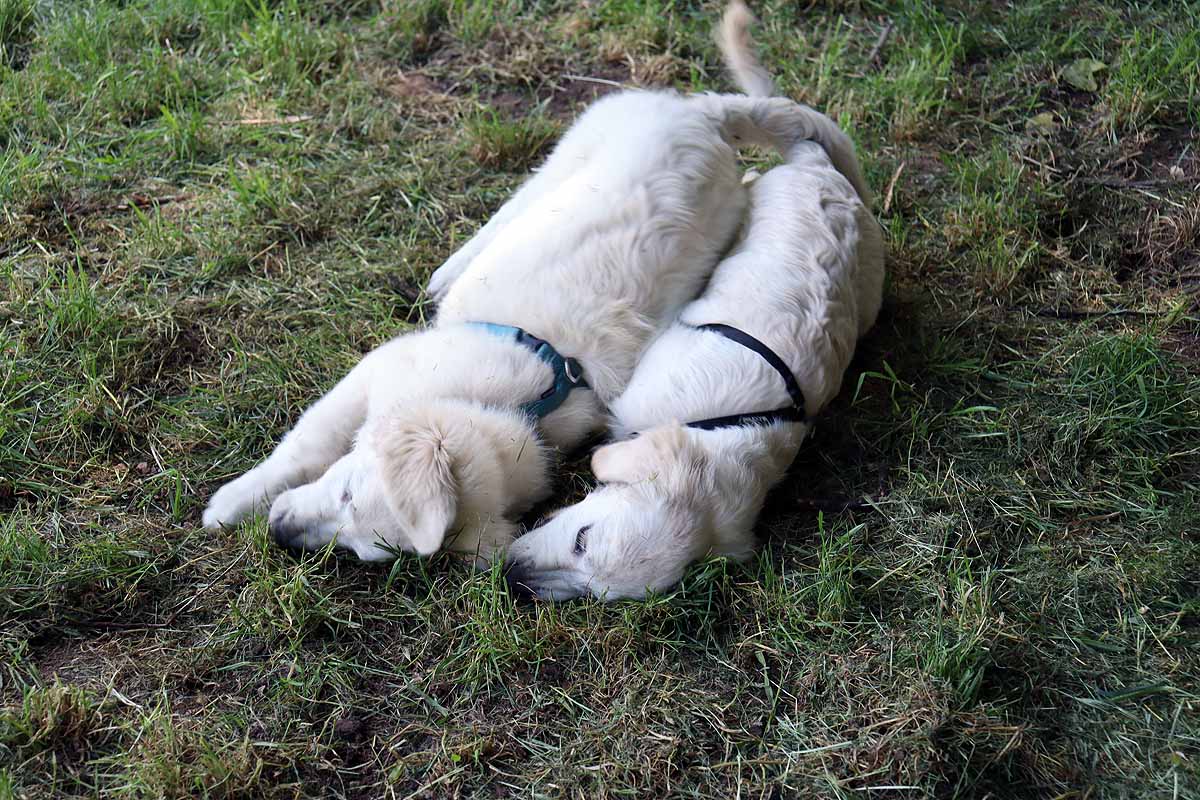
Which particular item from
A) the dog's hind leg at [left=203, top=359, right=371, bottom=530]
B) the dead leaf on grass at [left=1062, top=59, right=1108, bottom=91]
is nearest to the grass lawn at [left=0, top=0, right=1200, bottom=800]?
the dead leaf on grass at [left=1062, top=59, right=1108, bottom=91]

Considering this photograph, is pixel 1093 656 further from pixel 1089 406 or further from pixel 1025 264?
pixel 1025 264

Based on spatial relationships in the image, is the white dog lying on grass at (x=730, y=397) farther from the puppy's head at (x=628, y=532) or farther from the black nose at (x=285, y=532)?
the black nose at (x=285, y=532)

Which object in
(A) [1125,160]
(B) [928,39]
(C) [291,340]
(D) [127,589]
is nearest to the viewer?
(D) [127,589]

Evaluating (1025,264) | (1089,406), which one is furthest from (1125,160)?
(1089,406)

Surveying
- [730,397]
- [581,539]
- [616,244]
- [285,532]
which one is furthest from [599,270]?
[285,532]

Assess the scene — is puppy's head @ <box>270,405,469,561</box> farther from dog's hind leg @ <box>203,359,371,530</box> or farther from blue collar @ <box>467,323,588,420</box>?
blue collar @ <box>467,323,588,420</box>

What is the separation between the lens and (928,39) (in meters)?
5.00

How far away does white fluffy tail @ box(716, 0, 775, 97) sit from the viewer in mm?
4242

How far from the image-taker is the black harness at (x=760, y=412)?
3.24m

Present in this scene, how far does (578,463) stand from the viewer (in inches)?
139

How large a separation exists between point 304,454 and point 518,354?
77 centimetres

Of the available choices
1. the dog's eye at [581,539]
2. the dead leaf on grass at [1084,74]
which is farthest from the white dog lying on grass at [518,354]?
the dead leaf on grass at [1084,74]

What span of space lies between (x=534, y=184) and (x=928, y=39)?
2.36m

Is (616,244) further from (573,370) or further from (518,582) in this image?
(518,582)
